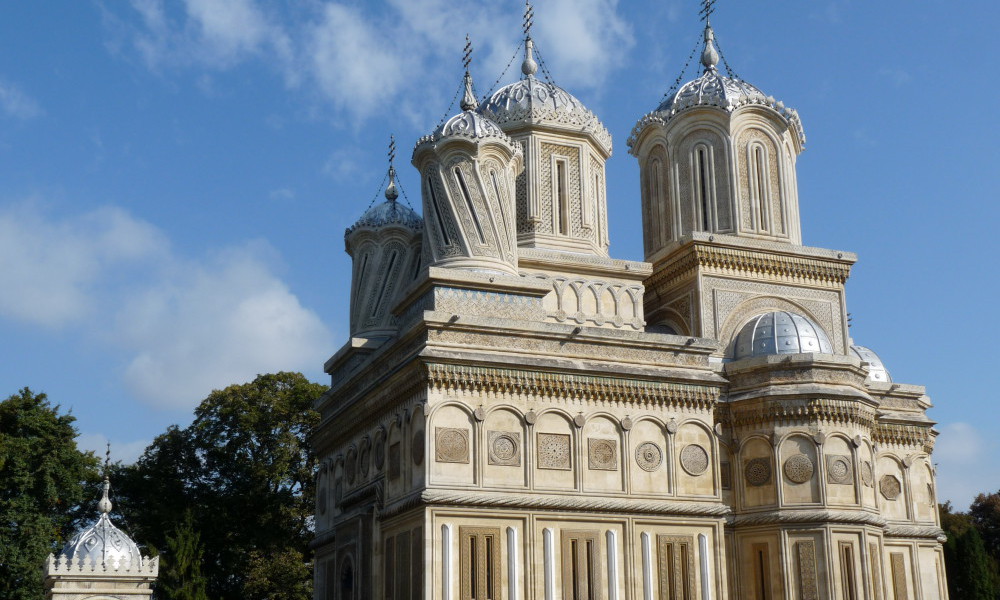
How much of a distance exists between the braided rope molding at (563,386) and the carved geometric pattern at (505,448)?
0.69 meters

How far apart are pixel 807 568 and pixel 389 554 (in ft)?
23.1

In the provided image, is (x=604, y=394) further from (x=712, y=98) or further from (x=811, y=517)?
(x=712, y=98)

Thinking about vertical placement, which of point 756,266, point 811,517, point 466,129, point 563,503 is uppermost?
point 466,129

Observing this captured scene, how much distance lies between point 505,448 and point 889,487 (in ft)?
31.3

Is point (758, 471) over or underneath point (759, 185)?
underneath

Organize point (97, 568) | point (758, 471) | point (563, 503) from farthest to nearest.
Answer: point (758, 471) < point (563, 503) < point (97, 568)

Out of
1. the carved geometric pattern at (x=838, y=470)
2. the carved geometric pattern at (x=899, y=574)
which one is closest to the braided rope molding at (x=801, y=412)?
the carved geometric pattern at (x=838, y=470)

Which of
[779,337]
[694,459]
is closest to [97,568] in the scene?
[694,459]

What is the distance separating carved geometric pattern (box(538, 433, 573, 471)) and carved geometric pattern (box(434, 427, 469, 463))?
51.9 inches

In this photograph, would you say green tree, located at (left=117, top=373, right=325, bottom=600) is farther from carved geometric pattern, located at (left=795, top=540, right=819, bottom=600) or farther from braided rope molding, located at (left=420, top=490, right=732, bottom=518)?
carved geometric pattern, located at (left=795, top=540, right=819, bottom=600)

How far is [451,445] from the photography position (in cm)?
1772

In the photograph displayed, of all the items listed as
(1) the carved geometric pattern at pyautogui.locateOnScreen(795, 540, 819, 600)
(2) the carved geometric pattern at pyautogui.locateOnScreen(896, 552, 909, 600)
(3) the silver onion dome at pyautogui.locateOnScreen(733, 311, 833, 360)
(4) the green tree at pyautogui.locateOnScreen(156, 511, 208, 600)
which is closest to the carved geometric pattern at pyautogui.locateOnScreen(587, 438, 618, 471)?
(1) the carved geometric pattern at pyautogui.locateOnScreen(795, 540, 819, 600)

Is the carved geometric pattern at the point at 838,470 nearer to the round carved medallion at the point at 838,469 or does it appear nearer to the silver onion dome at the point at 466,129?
the round carved medallion at the point at 838,469

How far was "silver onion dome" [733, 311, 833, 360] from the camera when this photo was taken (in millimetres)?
20609
